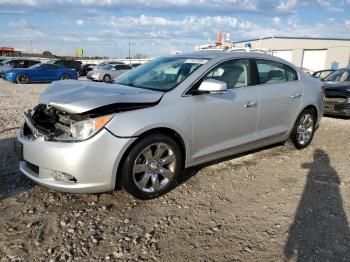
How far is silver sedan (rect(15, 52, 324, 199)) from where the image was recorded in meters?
3.41

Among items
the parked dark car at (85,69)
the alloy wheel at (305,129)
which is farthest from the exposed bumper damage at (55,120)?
the parked dark car at (85,69)

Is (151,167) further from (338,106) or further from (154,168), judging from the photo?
(338,106)

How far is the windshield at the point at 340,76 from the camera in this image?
10069mm

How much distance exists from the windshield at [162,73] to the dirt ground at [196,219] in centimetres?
129

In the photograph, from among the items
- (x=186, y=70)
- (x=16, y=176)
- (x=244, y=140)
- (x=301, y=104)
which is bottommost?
(x=16, y=176)

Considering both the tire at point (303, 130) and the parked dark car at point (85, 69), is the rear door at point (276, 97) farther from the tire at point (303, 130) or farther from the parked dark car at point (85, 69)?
the parked dark car at point (85, 69)

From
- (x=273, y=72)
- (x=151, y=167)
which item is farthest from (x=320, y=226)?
(x=273, y=72)

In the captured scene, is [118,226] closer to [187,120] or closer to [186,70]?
[187,120]

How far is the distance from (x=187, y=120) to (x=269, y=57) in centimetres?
208

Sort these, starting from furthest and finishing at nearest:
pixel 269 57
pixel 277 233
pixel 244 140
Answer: pixel 269 57 → pixel 244 140 → pixel 277 233

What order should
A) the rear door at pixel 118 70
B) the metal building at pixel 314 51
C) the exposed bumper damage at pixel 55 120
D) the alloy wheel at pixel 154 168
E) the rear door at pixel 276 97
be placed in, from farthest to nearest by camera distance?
the metal building at pixel 314 51 → the rear door at pixel 118 70 → the rear door at pixel 276 97 → the alloy wheel at pixel 154 168 → the exposed bumper damage at pixel 55 120

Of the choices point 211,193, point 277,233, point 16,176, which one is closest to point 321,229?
point 277,233

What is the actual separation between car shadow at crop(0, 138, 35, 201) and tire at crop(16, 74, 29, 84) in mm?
17357

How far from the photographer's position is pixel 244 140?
187 inches
